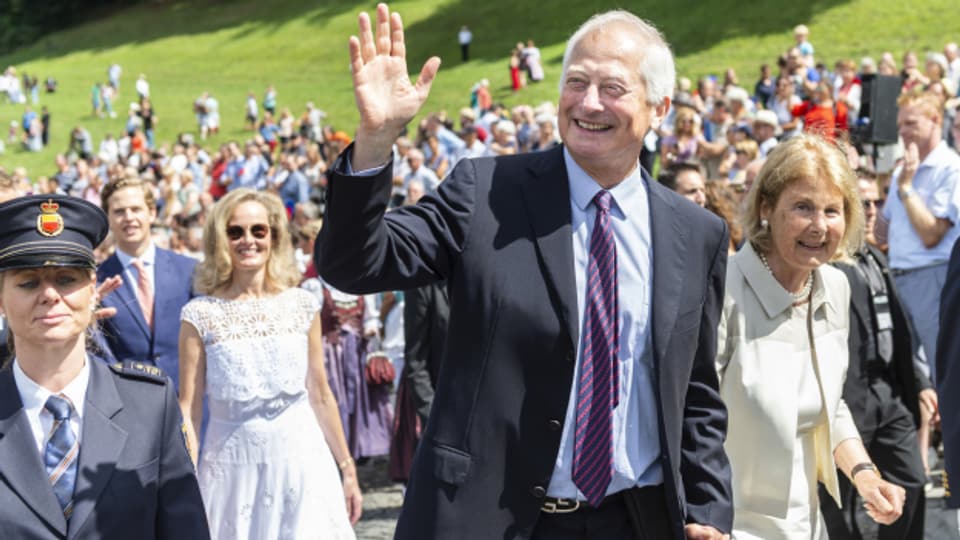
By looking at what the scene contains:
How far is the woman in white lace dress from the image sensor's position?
16.7 feet

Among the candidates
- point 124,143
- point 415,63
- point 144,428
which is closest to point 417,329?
point 144,428

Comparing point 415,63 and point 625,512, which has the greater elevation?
point 415,63

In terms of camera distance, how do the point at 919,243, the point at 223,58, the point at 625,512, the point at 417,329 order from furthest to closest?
the point at 223,58, the point at 919,243, the point at 417,329, the point at 625,512

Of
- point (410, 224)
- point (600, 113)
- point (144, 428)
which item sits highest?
point (600, 113)

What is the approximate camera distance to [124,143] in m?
40.1

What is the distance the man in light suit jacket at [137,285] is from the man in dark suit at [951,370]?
3704mm

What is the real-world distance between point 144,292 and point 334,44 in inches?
1863

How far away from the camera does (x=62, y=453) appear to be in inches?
119

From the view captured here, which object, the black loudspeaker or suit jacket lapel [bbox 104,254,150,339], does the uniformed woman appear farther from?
the black loudspeaker

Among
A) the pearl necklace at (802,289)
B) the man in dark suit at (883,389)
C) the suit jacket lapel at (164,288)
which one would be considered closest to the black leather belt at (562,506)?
the pearl necklace at (802,289)

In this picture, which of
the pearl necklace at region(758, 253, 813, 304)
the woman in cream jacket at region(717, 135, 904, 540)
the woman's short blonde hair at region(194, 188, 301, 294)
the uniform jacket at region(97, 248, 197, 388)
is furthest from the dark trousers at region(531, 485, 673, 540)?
the uniform jacket at region(97, 248, 197, 388)

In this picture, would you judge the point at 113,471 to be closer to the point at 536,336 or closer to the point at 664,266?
the point at 536,336

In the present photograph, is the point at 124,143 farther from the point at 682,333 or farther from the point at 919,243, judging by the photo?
the point at 682,333

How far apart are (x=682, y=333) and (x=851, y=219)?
1.49 m
